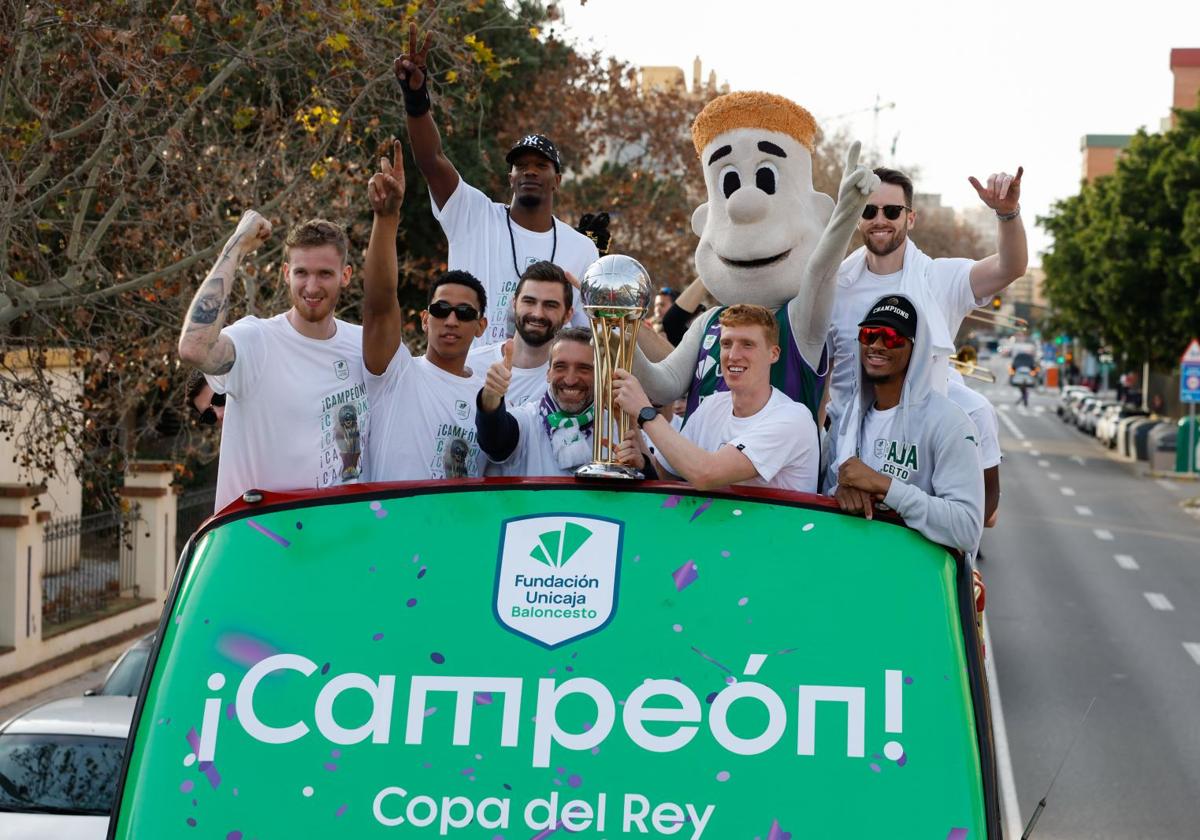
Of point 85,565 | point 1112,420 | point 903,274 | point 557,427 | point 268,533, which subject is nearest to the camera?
point 268,533

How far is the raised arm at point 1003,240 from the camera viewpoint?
5180 millimetres

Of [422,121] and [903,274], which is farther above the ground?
[422,121]

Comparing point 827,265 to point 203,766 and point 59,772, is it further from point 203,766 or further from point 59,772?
point 59,772

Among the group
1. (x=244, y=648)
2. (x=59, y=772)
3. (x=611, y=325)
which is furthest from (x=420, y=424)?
(x=59, y=772)

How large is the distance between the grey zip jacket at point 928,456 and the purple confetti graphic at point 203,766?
1.60m

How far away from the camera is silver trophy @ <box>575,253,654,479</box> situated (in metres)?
3.72

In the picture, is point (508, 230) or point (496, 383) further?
point (508, 230)

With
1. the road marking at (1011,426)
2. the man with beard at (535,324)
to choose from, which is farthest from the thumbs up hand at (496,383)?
the road marking at (1011,426)

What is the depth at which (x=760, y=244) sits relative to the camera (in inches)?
215

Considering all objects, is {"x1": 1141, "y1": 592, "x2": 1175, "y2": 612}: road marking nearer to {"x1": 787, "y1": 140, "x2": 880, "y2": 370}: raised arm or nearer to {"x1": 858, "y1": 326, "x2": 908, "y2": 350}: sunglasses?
{"x1": 787, "y1": 140, "x2": 880, "y2": 370}: raised arm

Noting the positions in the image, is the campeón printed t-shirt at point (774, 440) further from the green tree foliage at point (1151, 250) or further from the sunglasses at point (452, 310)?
the green tree foliage at point (1151, 250)

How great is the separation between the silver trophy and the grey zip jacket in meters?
0.66

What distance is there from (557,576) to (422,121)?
255 cm

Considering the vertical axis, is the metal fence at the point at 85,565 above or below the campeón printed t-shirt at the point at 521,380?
below
